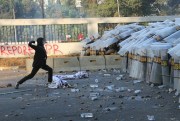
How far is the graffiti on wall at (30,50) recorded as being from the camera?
30453mm

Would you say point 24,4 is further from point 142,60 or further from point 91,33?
point 142,60

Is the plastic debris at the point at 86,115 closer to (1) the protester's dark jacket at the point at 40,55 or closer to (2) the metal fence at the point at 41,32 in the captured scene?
(1) the protester's dark jacket at the point at 40,55

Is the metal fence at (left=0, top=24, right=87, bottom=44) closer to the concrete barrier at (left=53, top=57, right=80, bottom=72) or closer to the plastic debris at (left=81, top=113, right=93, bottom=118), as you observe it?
the concrete barrier at (left=53, top=57, right=80, bottom=72)

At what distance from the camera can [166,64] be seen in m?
13.3

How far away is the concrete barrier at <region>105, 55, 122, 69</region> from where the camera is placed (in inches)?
841

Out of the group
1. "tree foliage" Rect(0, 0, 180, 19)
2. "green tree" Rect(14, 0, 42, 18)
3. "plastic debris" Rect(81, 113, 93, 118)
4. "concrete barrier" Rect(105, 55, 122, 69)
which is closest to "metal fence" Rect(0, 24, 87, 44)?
"concrete barrier" Rect(105, 55, 122, 69)


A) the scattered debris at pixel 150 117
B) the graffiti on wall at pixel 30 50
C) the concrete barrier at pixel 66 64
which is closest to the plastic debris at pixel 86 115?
the scattered debris at pixel 150 117

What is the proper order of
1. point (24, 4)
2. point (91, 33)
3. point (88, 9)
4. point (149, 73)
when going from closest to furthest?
point (149, 73)
point (91, 33)
point (88, 9)
point (24, 4)

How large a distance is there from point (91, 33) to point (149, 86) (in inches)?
734

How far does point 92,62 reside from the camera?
2127cm

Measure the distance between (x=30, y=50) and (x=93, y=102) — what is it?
1965cm

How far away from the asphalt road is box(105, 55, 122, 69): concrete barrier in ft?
17.5

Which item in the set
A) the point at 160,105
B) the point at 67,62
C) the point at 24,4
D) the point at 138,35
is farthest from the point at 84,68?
the point at 24,4

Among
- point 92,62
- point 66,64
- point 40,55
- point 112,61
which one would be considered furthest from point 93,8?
point 40,55
